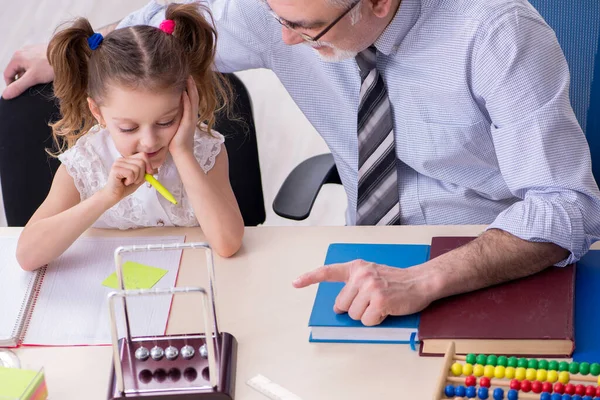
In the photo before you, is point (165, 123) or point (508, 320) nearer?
point (508, 320)

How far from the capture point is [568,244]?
1625 millimetres

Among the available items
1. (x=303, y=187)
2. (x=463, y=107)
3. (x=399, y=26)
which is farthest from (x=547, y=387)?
(x=303, y=187)

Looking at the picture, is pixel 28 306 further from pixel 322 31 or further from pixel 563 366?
pixel 563 366

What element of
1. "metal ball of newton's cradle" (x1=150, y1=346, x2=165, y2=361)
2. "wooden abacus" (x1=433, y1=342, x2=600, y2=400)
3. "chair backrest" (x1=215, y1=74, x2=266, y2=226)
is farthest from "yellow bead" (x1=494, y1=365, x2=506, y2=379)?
"chair backrest" (x1=215, y1=74, x2=266, y2=226)

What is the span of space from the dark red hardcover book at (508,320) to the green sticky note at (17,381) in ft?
2.05

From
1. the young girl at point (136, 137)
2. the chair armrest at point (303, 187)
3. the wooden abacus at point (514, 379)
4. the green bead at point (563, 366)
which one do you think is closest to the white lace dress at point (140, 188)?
the young girl at point (136, 137)

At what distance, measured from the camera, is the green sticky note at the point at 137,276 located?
1.69 m

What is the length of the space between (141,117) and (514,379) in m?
0.91

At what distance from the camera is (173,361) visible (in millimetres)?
1419

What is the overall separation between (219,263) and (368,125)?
1.54ft

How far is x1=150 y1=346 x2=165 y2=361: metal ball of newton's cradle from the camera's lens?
55.9 inches

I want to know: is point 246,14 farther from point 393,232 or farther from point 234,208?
point 393,232

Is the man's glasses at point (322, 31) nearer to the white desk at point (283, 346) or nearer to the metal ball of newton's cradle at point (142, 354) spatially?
the white desk at point (283, 346)

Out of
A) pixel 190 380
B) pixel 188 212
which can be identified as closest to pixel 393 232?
pixel 188 212
